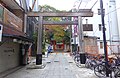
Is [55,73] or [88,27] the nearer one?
[55,73]

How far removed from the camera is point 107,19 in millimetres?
26500

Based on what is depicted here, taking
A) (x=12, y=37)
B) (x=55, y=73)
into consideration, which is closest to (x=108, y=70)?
(x=55, y=73)

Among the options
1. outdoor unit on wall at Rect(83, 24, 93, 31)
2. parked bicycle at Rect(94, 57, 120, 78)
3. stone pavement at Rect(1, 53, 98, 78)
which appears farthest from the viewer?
outdoor unit on wall at Rect(83, 24, 93, 31)

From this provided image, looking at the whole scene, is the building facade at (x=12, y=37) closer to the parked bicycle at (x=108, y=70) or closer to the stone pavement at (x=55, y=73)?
the stone pavement at (x=55, y=73)

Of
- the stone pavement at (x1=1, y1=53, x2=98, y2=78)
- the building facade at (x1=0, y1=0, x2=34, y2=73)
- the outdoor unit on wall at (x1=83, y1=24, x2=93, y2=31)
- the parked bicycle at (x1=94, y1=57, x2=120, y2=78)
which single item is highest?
the outdoor unit on wall at (x1=83, y1=24, x2=93, y2=31)

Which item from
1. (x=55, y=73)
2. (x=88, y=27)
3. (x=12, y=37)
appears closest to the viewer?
(x=12, y=37)

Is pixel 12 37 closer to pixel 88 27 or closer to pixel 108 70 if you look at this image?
pixel 108 70

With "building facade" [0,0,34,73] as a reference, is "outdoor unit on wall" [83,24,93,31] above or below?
above

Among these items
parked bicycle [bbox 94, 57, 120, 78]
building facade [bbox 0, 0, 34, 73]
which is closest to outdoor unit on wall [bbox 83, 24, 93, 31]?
building facade [bbox 0, 0, 34, 73]

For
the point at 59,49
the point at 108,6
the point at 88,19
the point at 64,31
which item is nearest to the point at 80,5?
the point at 88,19

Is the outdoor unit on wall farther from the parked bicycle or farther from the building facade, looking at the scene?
the parked bicycle

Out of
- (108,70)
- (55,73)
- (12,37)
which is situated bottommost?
(55,73)

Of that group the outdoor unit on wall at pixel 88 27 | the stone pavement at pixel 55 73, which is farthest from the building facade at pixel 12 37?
the outdoor unit on wall at pixel 88 27

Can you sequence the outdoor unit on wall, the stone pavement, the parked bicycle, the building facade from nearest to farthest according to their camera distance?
the parked bicycle, the building facade, the stone pavement, the outdoor unit on wall
